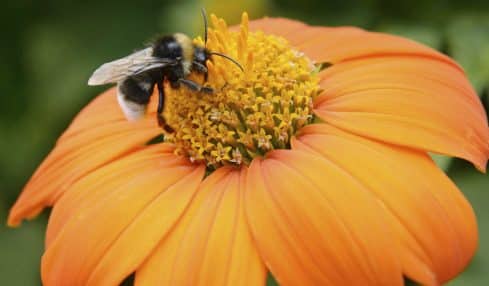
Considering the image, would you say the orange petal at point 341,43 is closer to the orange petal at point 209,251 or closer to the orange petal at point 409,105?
the orange petal at point 409,105

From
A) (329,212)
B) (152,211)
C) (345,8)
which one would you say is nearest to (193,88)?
(152,211)

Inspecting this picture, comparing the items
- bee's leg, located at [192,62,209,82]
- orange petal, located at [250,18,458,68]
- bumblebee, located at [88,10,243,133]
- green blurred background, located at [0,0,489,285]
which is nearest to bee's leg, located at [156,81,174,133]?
bumblebee, located at [88,10,243,133]

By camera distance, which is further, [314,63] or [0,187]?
[0,187]

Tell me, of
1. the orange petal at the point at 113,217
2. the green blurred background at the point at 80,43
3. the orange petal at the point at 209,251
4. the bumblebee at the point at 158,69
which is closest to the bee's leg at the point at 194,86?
the bumblebee at the point at 158,69

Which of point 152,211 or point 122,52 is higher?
point 152,211

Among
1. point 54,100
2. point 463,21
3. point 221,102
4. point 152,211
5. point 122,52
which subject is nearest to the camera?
point 152,211

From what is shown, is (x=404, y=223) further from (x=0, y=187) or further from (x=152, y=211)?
(x=0, y=187)
